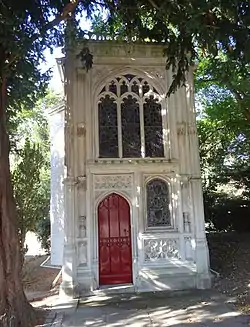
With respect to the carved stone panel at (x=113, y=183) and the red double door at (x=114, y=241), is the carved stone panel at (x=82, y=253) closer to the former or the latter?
the red double door at (x=114, y=241)

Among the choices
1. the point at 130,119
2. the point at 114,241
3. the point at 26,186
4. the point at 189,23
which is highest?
the point at 189,23

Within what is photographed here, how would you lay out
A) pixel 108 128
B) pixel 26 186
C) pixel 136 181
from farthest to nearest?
1. pixel 108 128
2. pixel 136 181
3. pixel 26 186

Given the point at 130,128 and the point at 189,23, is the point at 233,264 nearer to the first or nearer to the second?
the point at 130,128

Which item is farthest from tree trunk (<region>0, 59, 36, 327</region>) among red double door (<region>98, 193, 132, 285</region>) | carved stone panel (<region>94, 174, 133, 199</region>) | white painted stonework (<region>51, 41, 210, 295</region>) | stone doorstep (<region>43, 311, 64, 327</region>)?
carved stone panel (<region>94, 174, 133, 199</region>)

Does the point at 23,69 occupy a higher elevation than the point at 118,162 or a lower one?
higher

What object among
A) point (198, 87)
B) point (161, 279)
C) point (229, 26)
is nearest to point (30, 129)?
point (198, 87)

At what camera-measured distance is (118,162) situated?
11.0 metres

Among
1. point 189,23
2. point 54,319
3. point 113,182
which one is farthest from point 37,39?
point 54,319

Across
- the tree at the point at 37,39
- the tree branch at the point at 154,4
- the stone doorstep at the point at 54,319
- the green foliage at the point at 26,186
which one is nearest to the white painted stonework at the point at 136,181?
the green foliage at the point at 26,186

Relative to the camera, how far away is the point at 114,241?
10.9m

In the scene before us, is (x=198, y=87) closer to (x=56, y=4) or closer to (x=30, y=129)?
(x=56, y=4)

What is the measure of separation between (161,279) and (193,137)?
416 cm

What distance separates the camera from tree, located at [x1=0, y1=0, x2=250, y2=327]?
267 inches

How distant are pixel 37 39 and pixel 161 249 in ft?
21.3
